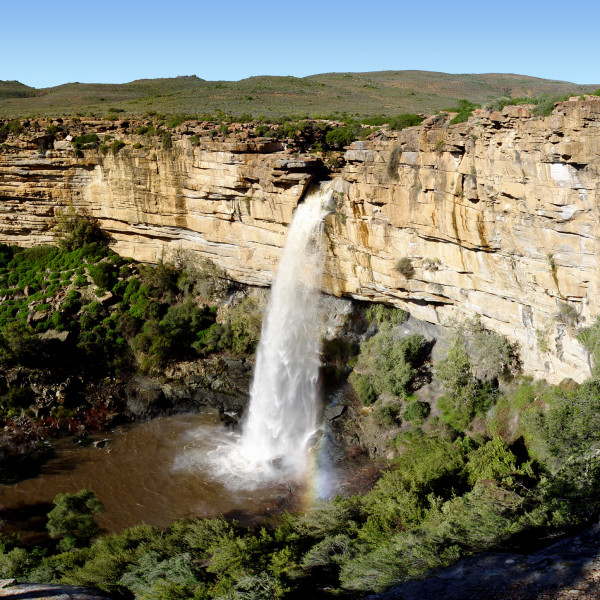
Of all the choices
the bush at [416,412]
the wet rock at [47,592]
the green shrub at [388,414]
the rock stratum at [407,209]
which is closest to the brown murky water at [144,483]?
the green shrub at [388,414]

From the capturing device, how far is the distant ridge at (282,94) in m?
41.1

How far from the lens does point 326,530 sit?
50.1ft

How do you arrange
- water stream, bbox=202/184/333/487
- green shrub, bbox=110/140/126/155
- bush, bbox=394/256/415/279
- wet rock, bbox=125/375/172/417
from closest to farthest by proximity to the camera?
bush, bbox=394/256/415/279 → water stream, bbox=202/184/333/487 → wet rock, bbox=125/375/172/417 → green shrub, bbox=110/140/126/155

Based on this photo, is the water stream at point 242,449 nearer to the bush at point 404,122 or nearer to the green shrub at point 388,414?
the green shrub at point 388,414

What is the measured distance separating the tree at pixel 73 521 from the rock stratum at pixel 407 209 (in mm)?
13651

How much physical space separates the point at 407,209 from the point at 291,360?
9723 mm

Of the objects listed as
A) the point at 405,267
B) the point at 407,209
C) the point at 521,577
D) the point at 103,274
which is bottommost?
the point at 521,577

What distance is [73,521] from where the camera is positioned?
18.2 meters

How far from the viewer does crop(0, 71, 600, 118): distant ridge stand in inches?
1619

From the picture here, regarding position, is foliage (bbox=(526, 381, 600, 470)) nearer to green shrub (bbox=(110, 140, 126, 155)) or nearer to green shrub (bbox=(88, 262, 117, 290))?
green shrub (bbox=(88, 262, 117, 290))

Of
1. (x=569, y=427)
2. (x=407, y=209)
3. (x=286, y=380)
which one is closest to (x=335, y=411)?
(x=286, y=380)

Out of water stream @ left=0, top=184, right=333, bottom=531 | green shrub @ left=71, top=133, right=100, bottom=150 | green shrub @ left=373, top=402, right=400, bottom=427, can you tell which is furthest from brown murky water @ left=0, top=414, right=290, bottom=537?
green shrub @ left=71, top=133, right=100, bottom=150

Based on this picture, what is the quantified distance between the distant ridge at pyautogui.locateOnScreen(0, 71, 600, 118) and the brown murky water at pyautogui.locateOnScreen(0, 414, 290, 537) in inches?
924

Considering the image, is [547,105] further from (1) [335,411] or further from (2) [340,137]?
(1) [335,411]
